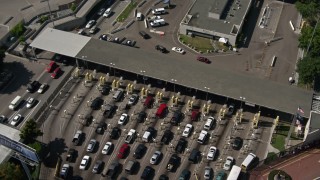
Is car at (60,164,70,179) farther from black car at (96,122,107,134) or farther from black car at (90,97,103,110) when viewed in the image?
black car at (90,97,103,110)

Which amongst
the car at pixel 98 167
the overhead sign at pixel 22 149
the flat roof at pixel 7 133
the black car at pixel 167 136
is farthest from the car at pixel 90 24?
the overhead sign at pixel 22 149

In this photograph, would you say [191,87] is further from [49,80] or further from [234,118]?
[49,80]

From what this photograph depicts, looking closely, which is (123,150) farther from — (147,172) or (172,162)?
(172,162)

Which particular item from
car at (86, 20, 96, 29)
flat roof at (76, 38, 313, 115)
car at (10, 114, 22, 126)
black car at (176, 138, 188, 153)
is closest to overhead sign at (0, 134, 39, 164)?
car at (10, 114, 22, 126)

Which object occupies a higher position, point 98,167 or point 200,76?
point 200,76

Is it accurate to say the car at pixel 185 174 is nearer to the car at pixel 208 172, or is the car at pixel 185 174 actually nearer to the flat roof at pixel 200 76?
the car at pixel 208 172

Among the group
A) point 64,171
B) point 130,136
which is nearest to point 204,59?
point 130,136

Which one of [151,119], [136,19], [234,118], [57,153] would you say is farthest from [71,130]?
[136,19]
